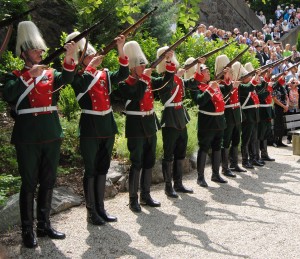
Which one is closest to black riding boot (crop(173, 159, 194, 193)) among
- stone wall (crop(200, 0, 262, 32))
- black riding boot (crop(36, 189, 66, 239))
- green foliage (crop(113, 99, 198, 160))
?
green foliage (crop(113, 99, 198, 160))

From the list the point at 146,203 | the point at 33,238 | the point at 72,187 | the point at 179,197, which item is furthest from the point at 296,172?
the point at 33,238

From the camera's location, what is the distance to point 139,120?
18.7 ft

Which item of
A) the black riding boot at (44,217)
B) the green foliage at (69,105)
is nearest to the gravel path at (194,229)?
the black riding boot at (44,217)

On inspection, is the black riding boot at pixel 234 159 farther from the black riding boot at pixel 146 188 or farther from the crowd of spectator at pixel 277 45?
the black riding boot at pixel 146 188

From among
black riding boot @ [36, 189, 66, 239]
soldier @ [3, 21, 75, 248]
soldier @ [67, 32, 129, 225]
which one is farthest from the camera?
soldier @ [67, 32, 129, 225]

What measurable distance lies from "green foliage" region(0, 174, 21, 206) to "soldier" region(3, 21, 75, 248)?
20 centimetres

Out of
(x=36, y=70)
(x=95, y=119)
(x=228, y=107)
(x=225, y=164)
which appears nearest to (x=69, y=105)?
(x=228, y=107)

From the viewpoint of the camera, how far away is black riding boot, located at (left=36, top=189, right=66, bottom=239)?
15.6ft

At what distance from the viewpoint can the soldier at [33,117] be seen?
4.41 m

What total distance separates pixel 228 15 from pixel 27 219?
18.6 meters

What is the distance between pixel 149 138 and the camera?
5848 mm

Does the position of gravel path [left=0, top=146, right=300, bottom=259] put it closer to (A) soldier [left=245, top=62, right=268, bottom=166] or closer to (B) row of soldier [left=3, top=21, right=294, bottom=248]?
(B) row of soldier [left=3, top=21, right=294, bottom=248]

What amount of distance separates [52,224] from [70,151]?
6.07 ft

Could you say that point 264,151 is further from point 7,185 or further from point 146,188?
point 7,185
